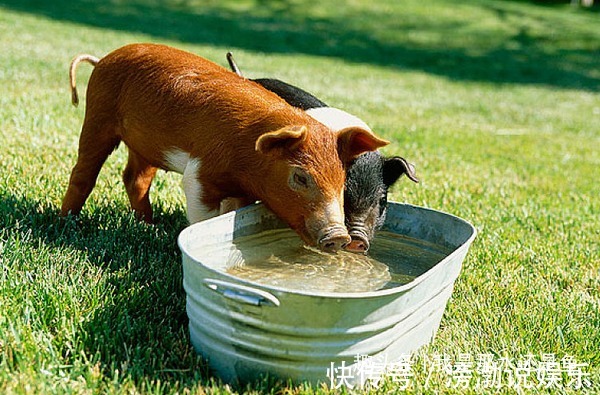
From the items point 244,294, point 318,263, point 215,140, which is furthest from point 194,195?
point 244,294

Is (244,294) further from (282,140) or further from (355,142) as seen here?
(355,142)

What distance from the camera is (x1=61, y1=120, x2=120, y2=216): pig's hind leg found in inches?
149

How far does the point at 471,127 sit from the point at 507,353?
6434mm

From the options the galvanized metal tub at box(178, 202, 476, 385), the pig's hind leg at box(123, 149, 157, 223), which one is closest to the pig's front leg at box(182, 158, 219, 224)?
the galvanized metal tub at box(178, 202, 476, 385)

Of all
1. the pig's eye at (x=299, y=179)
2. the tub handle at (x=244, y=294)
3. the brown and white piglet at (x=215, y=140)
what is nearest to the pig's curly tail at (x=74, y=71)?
the brown and white piglet at (x=215, y=140)

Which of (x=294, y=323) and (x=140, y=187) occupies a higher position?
(x=294, y=323)

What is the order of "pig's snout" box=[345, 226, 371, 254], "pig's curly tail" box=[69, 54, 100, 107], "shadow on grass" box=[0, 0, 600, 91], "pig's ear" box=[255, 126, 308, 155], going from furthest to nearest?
"shadow on grass" box=[0, 0, 600, 91], "pig's curly tail" box=[69, 54, 100, 107], "pig's snout" box=[345, 226, 371, 254], "pig's ear" box=[255, 126, 308, 155]

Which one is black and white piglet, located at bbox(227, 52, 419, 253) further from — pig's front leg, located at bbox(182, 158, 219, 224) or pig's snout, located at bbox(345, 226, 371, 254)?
pig's front leg, located at bbox(182, 158, 219, 224)

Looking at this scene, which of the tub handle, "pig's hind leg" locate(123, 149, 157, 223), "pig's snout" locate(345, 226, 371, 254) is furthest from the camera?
"pig's hind leg" locate(123, 149, 157, 223)

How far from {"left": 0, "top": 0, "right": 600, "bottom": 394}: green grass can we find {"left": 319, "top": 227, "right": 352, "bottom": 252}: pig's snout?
0.52 meters

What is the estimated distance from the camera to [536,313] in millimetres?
3361

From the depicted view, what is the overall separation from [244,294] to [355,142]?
1.14 m

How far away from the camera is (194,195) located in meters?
3.41

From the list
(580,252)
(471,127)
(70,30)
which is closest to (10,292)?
(580,252)
